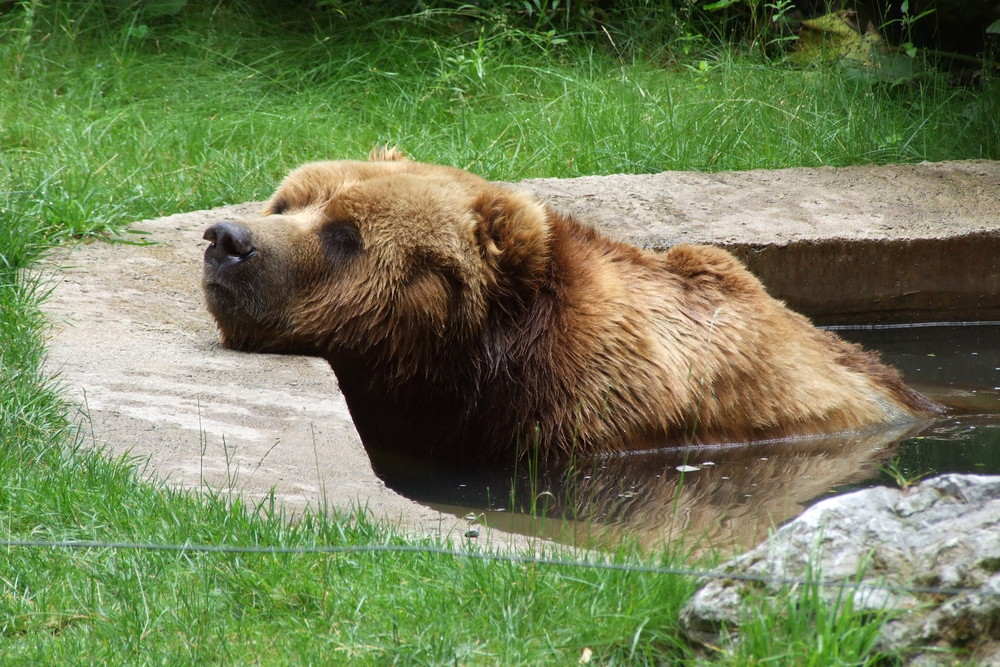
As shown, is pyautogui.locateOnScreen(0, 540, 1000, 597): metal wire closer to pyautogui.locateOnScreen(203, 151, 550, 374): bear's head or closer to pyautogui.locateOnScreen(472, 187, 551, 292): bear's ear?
pyautogui.locateOnScreen(203, 151, 550, 374): bear's head

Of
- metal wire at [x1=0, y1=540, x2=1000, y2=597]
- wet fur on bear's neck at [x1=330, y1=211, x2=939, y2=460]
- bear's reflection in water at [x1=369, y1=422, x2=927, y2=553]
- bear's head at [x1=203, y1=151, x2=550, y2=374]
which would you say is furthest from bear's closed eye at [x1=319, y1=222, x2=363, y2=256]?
metal wire at [x1=0, y1=540, x2=1000, y2=597]

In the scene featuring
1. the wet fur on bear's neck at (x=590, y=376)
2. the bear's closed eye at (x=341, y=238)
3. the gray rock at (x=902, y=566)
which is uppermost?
the bear's closed eye at (x=341, y=238)

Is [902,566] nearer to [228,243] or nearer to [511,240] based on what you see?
[511,240]

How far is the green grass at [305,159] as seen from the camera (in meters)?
2.53

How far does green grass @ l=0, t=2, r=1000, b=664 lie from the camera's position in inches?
99.5

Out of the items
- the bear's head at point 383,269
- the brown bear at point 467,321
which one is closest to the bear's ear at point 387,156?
the brown bear at point 467,321

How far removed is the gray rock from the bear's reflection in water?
1.15m

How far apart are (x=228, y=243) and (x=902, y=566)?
2.79 meters

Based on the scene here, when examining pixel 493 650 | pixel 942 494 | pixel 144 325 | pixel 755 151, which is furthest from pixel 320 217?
pixel 755 151

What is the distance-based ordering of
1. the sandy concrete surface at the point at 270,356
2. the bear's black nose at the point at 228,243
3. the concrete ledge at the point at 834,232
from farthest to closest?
the concrete ledge at the point at 834,232, the bear's black nose at the point at 228,243, the sandy concrete surface at the point at 270,356

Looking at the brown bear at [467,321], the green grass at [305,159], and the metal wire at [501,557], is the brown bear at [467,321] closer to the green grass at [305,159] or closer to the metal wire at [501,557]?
the green grass at [305,159]

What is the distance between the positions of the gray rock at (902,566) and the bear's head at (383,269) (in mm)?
2079

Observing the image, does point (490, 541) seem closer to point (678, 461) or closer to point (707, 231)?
point (678, 461)

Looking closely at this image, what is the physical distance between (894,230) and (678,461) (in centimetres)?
286
